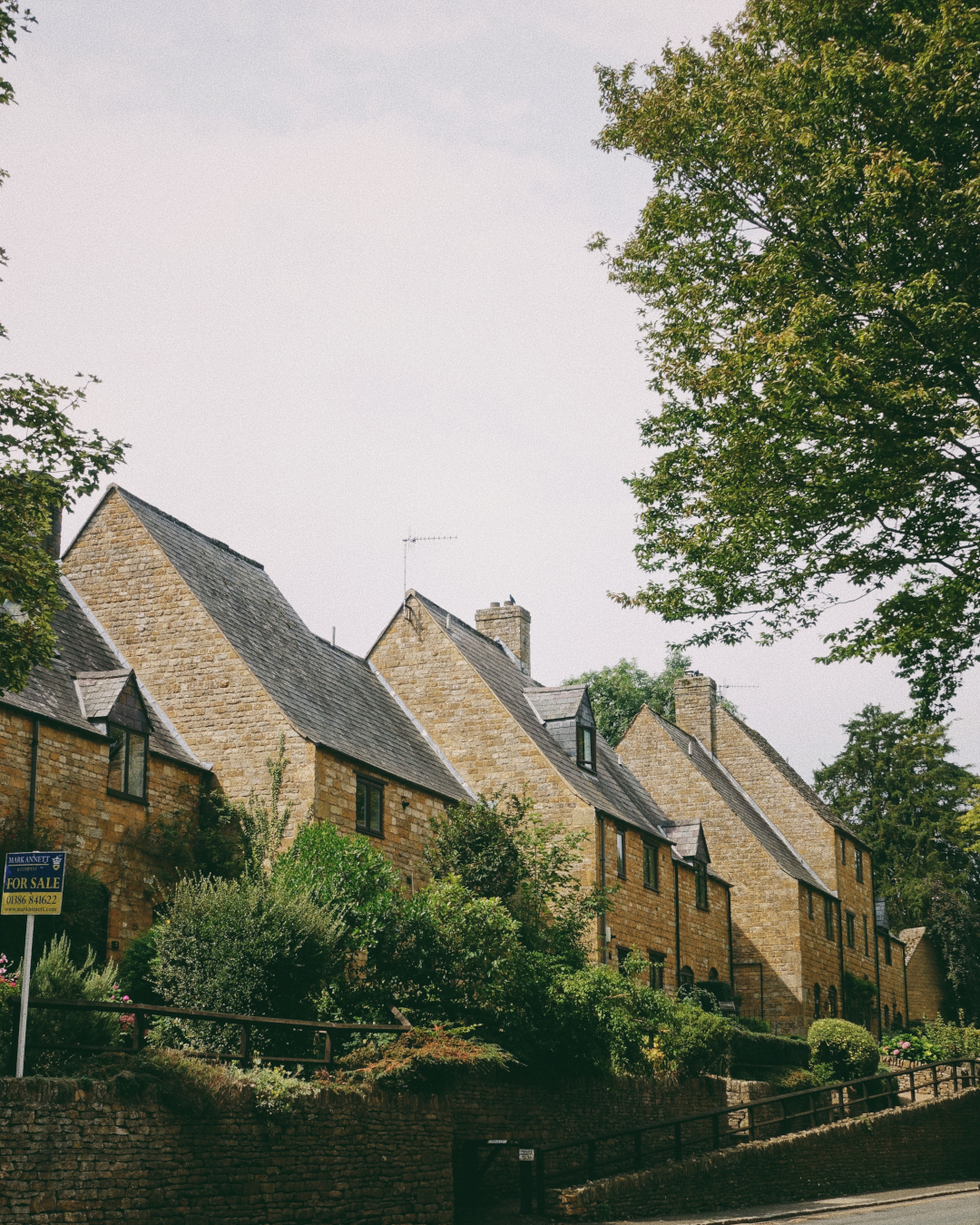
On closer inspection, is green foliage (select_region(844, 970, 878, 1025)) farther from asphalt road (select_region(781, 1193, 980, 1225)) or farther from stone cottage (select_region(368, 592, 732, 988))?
asphalt road (select_region(781, 1193, 980, 1225))

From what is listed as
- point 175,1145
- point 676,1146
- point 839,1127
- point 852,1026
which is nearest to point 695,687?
point 852,1026

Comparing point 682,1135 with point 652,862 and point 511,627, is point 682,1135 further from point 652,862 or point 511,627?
point 511,627

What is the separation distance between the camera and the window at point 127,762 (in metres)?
22.2

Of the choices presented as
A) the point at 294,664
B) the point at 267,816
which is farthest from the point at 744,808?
the point at 267,816

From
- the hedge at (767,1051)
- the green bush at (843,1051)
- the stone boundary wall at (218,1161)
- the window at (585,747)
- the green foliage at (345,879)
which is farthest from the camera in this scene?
the window at (585,747)

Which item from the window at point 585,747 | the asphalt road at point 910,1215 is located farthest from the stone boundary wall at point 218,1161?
the window at point 585,747

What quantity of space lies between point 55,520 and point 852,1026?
78.0 ft

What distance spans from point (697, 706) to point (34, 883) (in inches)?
1476

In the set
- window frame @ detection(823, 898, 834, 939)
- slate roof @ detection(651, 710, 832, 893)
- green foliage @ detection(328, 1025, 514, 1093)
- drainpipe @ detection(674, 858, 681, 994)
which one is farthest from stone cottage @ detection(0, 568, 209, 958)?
window frame @ detection(823, 898, 834, 939)

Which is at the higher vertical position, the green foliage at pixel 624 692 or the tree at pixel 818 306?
the green foliage at pixel 624 692

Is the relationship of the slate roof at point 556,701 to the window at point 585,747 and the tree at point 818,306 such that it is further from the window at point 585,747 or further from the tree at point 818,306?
the tree at point 818,306

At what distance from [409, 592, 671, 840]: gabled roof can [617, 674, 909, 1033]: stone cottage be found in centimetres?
382

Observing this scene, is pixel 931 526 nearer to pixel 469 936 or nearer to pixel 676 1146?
pixel 469 936

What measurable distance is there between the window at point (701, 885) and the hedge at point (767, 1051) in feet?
17.6
